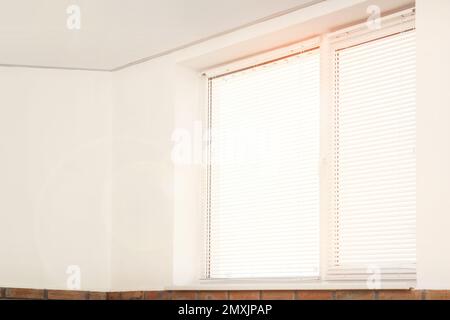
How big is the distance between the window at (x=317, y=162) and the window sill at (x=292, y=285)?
0.19 feet

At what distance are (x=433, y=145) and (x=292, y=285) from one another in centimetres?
115

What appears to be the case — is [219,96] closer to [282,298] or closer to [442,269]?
[282,298]

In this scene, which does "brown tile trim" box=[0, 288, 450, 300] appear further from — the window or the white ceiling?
the white ceiling

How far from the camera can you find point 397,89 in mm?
Answer: 4508

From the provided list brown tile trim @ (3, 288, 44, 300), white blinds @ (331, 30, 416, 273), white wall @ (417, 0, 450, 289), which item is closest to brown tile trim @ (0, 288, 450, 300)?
brown tile trim @ (3, 288, 44, 300)

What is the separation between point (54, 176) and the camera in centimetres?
586

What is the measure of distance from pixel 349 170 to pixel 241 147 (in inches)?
35.9

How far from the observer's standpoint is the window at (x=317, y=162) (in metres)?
4.48

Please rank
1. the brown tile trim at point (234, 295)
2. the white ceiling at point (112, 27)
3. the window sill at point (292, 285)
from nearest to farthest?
1. the brown tile trim at point (234, 295)
2. the window sill at point (292, 285)
3. the white ceiling at point (112, 27)

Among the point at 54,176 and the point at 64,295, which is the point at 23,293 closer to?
the point at 64,295

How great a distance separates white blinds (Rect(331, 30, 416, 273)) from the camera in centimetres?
442

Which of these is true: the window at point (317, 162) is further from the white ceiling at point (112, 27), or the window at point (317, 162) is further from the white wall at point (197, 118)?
the white ceiling at point (112, 27)

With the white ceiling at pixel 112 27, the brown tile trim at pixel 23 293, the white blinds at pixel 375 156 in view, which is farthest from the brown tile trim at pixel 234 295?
the white ceiling at pixel 112 27

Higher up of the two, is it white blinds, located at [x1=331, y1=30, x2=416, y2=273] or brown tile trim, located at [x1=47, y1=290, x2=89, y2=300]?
white blinds, located at [x1=331, y1=30, x2=416, y2=273]
